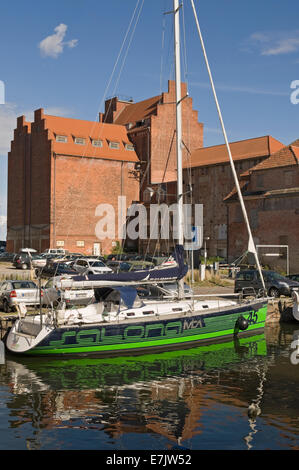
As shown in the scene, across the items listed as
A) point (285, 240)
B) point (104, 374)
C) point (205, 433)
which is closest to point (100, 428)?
point (205, 433)

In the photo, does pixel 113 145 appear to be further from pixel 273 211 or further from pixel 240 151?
pixel 273 211

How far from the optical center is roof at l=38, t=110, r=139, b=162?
71938 millimetres

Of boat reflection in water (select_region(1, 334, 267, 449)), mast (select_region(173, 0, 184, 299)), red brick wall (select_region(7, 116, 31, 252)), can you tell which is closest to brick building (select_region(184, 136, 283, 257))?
red brick wall (select_region(7, 116, 31, 252))

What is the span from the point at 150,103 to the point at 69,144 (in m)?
16.3

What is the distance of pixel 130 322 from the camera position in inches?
800

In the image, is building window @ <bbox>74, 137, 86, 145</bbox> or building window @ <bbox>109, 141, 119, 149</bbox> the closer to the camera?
building window @ <bbox>74, 137, 86, 145</bbox>

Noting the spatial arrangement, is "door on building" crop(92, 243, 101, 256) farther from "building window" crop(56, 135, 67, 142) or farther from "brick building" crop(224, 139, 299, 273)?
"brick building" crop(224, 139, 299, 273)

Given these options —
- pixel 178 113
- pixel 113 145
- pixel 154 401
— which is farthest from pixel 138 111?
pixel 154 401

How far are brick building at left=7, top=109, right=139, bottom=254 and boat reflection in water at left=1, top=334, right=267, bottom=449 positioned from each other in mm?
49732

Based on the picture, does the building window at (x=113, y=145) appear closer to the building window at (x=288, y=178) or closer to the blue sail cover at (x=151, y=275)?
the building window at (x=288, y=178)

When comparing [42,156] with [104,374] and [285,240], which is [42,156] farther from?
[104,374]

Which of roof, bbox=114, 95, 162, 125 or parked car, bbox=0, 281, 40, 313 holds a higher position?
roof, bbox=114, 95, 162, 125

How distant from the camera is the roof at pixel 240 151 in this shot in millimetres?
64125

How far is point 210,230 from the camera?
65188 mm
